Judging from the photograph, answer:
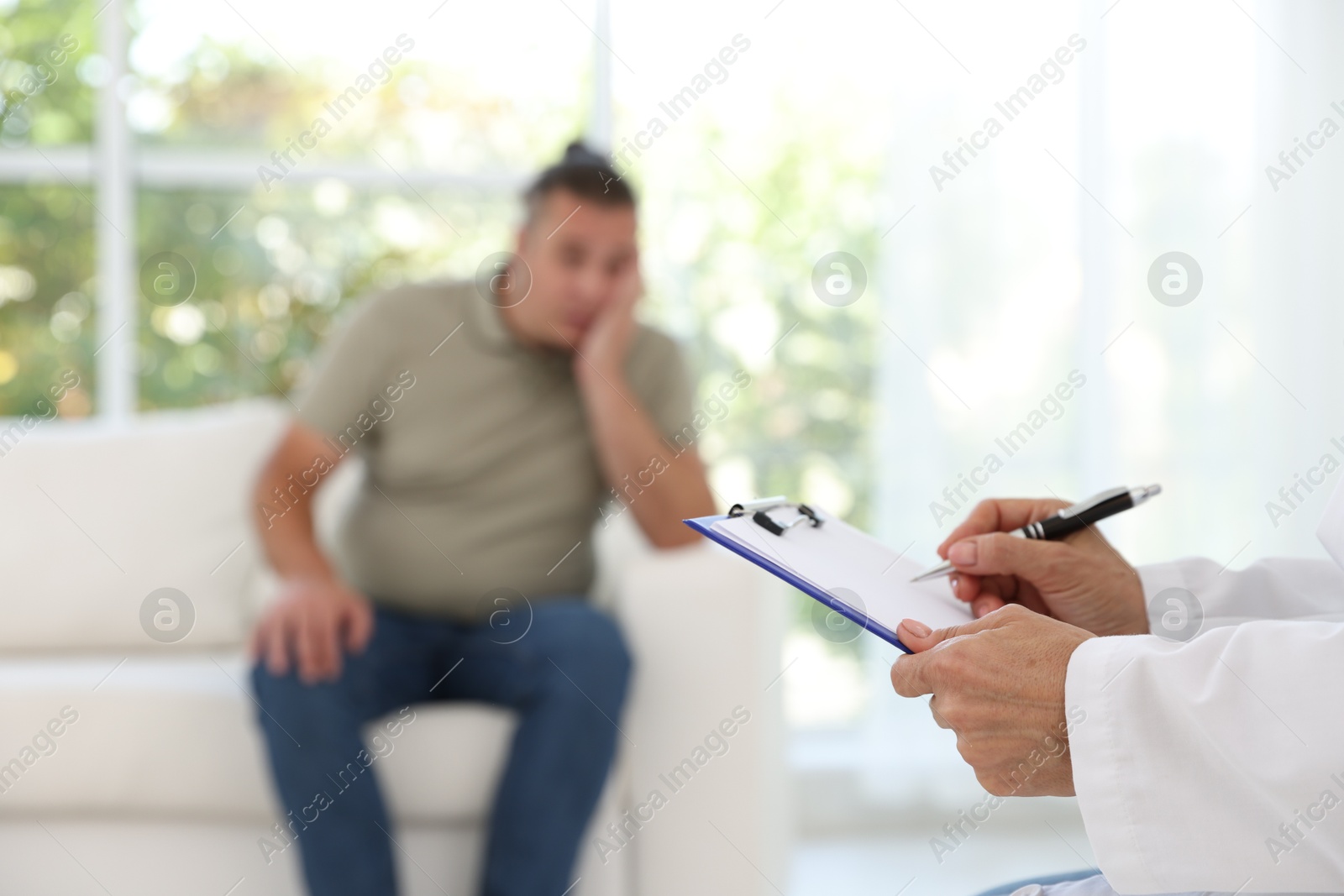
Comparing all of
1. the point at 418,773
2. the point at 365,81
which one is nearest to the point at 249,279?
the point at 365,81

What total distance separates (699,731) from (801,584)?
81 centimetres

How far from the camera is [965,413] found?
2.28 meters

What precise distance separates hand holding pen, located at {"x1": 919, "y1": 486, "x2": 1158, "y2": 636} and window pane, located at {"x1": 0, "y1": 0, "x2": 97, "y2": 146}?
97.2 inches

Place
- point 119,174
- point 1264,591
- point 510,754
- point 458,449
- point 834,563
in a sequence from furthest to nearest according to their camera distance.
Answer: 1. point 119,174
2. point 458,449
3. point 510,754
4. point 1264,591
5. point 834,563

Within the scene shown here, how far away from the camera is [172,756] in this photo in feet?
4.42

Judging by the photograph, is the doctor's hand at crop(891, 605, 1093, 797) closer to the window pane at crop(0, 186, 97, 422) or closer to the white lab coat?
the white lab coat

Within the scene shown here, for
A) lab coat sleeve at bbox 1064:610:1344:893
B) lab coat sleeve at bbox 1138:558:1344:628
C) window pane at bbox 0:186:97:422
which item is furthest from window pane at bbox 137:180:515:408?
lab coat sleeve at bbox 1064:610:1344:893

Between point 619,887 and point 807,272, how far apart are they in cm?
157

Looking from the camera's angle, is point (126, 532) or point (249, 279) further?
point (249, 279)

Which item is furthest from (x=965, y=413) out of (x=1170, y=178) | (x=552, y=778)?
(x=552, y=778)

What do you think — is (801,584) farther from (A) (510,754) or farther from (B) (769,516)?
(A) (510,754)

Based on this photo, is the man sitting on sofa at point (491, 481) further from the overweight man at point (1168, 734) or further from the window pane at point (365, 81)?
the window pane at point (365, 81)

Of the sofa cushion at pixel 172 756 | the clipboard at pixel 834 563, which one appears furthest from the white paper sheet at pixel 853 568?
the sofa cushion at pixel 172 756

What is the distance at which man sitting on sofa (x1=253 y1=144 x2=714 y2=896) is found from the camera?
1.35 m
